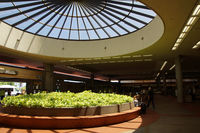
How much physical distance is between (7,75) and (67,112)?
1767 cm

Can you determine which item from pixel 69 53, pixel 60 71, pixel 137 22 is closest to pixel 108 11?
pixel 137 22

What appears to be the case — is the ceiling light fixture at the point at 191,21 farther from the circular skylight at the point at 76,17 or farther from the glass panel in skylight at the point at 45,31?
the glass panel in skylight at the point at 45,31

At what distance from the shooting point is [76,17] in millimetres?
17188

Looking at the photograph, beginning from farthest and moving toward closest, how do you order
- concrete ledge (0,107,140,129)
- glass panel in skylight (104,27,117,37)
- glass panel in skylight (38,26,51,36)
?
glass panel in skylight (104,27,117,37) < glass panel in skylight (38,26,51,36) < concrete ledge (0,107,140,129)

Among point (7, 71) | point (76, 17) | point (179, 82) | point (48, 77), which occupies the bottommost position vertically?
point (179, 82)

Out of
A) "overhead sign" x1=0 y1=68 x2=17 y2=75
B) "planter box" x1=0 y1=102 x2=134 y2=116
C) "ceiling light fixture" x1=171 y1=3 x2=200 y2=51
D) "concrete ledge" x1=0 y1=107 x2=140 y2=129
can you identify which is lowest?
"concrete ledge" x1=0 y1=107 x2=140 y2=129

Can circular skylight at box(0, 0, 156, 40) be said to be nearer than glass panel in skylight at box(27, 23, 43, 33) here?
Yes

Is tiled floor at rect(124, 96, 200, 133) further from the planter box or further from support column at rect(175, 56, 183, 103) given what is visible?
support column at rect(175, 56, 183, 103)

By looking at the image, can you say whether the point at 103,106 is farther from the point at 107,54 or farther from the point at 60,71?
the point at 60,71

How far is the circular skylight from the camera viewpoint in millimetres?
13398

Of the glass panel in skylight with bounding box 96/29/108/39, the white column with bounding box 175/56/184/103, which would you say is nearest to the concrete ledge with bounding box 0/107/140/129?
the glass panel in skylight with bounding box 96/29/108/39

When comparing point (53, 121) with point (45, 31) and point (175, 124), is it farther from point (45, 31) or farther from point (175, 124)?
point (45, 31)

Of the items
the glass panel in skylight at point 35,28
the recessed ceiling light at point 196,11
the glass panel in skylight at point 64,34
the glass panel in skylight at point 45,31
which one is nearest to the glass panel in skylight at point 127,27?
the glass panel in skylight at point 64,34

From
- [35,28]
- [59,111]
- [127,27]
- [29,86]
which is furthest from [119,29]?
[29,86]
